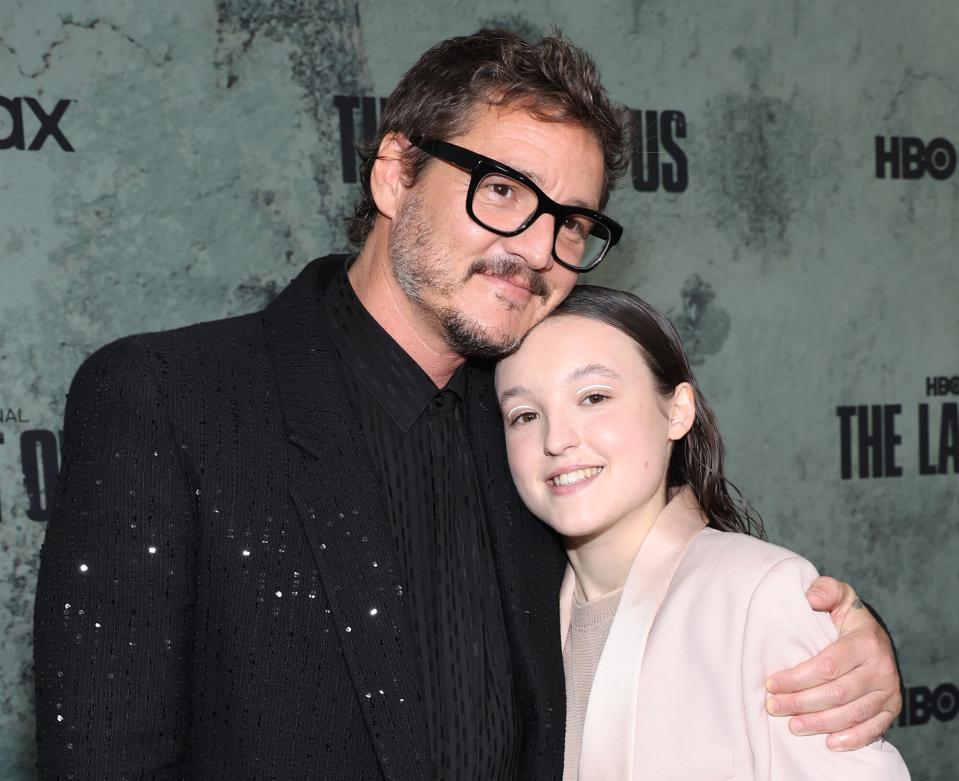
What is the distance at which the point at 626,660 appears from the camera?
1558 millimetres

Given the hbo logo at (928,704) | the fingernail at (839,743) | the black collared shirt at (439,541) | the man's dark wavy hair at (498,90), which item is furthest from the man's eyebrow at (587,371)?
the hbo logo at (928,704)

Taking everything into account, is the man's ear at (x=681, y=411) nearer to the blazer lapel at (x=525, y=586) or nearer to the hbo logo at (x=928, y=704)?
the blazer lapel at (x=525, y=586)

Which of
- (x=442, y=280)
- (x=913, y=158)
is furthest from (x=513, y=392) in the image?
(x=913, y=158)

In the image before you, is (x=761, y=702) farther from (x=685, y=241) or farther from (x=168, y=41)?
(x=168, y=41)

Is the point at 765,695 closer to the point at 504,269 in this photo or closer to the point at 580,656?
the point at 580,656

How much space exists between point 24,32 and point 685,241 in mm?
2055

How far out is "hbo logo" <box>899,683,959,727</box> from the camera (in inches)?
139

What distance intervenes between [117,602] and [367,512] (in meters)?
0.36

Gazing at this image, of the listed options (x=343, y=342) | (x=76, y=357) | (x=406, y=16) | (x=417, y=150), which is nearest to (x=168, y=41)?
(x=406, y=16)

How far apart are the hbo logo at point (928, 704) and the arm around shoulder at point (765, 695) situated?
2.30 m

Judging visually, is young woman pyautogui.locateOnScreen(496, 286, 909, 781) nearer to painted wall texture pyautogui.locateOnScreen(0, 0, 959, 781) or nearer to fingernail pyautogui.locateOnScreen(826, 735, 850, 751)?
fingernail pyautogui.locateOnScreen(826, 735, 850, 751)

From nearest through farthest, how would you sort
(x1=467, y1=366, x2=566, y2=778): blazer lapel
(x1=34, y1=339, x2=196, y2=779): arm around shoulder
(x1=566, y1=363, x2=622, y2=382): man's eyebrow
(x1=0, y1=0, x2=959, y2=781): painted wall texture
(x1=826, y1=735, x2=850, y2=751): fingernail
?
(x1=34, y1=339, x2=196, y2=779): arm around shoulder → (x1=826, y1=735, x2=850, y2=751): fingernail → (x1=467, y1=366, x2=566, y2=778): blazer lapel → (x1=566, y1=363, x2=622, y2=382): man's eyebrow → (x1=0, y1=0, x2=959, y2=781): painted wall texture

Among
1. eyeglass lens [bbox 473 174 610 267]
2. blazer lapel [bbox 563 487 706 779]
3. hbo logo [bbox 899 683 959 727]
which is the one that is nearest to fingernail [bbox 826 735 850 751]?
blazer lapel [bbox 563 487 706 779]

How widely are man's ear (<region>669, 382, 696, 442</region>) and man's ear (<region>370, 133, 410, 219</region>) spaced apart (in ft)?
2.00
